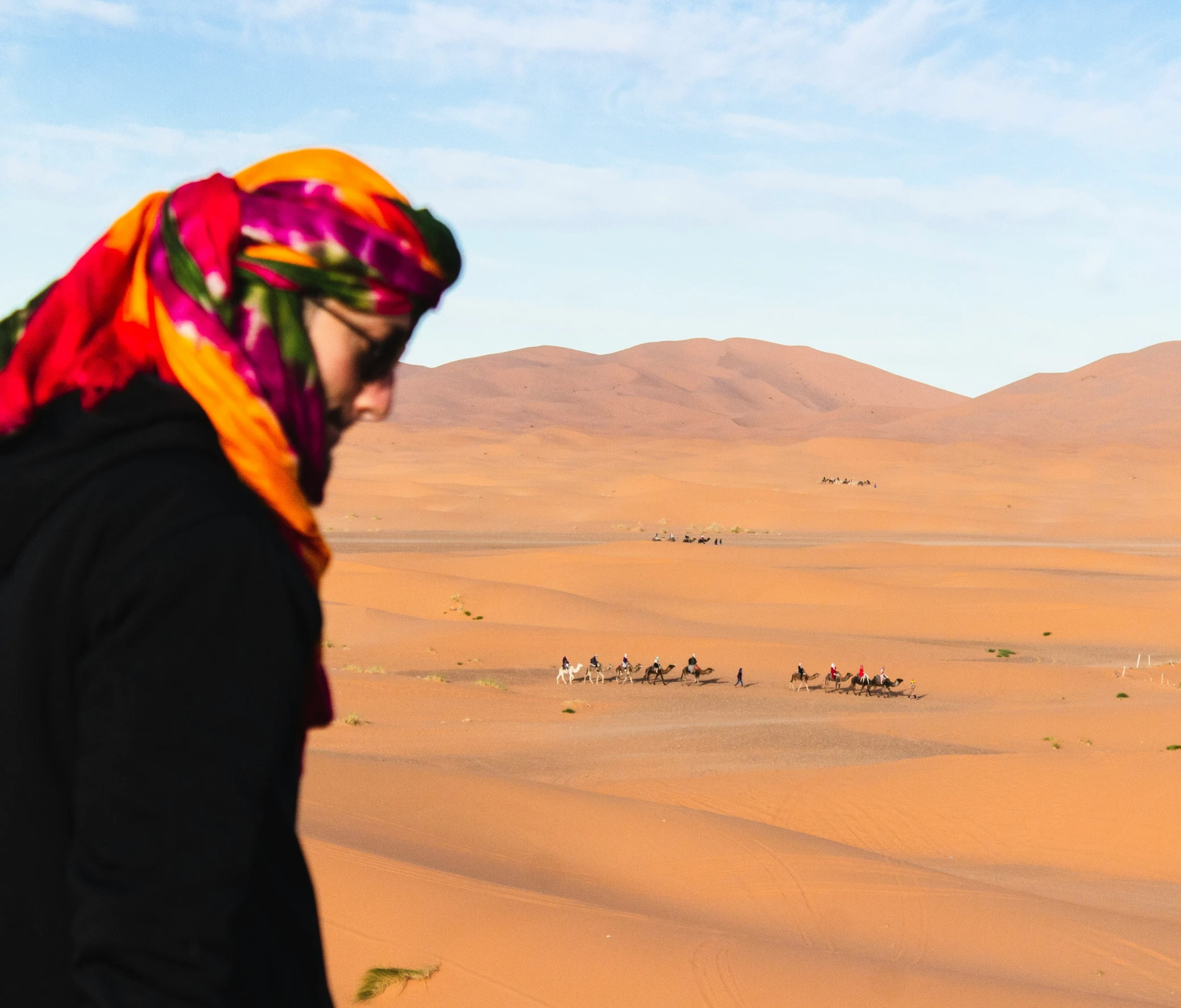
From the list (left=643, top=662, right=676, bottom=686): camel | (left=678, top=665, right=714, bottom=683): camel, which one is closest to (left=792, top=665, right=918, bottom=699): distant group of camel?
(left=678, top=665, right=714, bottom=683): camel

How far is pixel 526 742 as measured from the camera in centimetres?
1551

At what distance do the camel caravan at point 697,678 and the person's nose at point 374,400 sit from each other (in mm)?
18461

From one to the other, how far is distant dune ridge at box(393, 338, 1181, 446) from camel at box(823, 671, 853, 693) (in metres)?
89.0

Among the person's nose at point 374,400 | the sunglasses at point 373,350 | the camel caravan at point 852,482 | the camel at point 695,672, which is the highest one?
the camel caravan at point 852,482

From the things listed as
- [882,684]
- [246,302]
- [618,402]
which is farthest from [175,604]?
[618,402]

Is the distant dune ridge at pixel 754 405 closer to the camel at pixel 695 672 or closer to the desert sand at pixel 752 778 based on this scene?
the desert sand at pixel 752 778

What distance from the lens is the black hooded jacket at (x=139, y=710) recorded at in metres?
1.45

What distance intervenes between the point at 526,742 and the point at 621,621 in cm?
1106

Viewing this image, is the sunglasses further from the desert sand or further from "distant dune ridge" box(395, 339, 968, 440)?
"distant dune ridge" box(395, 339, 968, 440)

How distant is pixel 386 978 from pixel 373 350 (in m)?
4.79

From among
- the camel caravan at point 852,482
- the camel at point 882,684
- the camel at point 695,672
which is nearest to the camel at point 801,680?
the camel at point 882,684

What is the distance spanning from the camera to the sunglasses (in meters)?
1.80

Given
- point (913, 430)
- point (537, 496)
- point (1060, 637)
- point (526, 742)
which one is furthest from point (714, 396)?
point (526, 742)

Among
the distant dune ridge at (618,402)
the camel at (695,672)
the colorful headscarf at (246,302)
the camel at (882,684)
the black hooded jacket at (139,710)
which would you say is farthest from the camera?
the distant dune ridge at (618,402)
